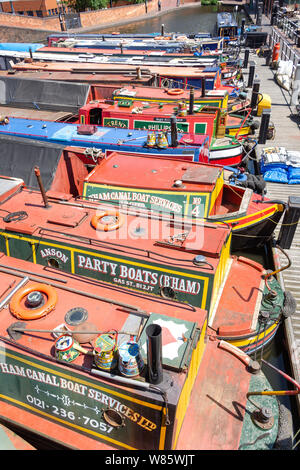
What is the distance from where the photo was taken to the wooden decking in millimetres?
10723

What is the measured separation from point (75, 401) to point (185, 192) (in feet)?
24.6

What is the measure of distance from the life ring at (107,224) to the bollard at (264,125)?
15.0 meters

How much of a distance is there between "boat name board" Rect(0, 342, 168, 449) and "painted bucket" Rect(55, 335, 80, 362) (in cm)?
24

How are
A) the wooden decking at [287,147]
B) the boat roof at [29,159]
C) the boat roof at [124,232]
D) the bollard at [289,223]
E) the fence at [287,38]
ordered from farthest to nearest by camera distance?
the fence at [287,38], the bollard at [289,223], the boat roof at [29,159], the wooden decking at [287,147], the boat roof at [124,232]

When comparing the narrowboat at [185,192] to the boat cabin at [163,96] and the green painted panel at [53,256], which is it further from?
the boat cabin at [163,96]

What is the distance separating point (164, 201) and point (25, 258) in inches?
193

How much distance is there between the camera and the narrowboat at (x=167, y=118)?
1764cm

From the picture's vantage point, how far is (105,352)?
5934 mm

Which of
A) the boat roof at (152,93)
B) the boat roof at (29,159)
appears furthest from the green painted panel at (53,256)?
the boat roof at (152,93)

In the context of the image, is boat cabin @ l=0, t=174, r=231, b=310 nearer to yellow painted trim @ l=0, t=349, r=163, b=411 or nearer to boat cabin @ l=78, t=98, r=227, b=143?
yellow painted trim @ l=0, t=349, r=163, b=411

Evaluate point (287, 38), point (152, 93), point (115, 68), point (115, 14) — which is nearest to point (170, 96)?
point (152, 93)

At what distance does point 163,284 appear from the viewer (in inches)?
359
